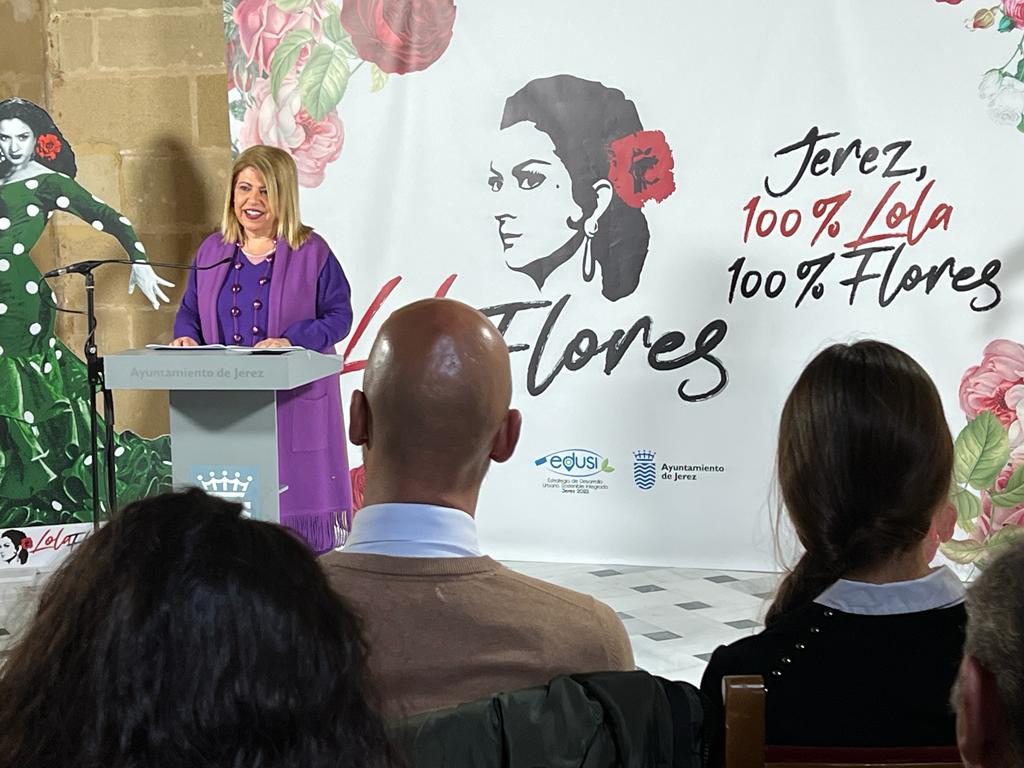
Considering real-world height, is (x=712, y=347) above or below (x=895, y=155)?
below

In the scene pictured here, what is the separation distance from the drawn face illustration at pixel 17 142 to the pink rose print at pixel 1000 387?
3.32 metres

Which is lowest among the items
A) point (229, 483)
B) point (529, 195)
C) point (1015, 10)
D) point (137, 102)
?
point (229, 483)

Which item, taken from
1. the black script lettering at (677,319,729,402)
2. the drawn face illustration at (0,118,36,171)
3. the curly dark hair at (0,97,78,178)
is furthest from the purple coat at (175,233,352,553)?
the black script lettering at (677,319,729,402)

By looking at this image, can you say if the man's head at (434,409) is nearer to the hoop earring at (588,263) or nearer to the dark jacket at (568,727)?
the dark jacket at (568,727)

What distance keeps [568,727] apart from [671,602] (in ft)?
9.70

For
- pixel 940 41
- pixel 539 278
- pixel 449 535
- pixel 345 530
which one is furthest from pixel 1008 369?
pixel 449 535

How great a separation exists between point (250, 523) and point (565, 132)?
3902 millimetres

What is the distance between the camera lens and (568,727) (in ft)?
3.63

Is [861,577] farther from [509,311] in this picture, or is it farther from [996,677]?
[509,311]

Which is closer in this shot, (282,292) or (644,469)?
(282,292)

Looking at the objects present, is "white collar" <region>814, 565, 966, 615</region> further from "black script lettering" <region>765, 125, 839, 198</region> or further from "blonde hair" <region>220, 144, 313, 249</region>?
"black script lettering" <region>765, 125, 839, 198</region>

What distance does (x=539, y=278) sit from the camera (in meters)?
4.54

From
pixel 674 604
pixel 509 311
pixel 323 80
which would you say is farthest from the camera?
pixel 323 80

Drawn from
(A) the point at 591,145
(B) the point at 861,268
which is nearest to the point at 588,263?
(A) the point at 591,145
